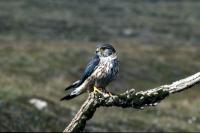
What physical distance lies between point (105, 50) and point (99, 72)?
0.61 meters

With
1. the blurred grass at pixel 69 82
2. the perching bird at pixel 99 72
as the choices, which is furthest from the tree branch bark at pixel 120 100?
the blurred grass at pixel 69 82

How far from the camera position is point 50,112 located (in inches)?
1650

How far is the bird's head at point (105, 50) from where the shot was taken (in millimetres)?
14477

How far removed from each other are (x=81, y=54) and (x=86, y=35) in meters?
43.1

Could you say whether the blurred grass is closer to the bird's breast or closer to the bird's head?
the bird's breast

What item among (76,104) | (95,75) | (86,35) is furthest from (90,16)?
(95,75)

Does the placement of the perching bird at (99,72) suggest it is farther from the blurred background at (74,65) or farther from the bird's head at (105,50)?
the blurred background at (74,65)

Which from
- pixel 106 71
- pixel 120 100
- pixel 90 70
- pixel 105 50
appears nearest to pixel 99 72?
pixel 106 71

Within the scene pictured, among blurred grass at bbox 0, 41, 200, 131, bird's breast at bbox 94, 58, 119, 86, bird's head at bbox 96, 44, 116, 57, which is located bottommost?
bird's breast at bbox 94, 58, 119, 86

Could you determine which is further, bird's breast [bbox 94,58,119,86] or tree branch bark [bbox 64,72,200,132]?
bird's breast [bbox 94,58,119,86]

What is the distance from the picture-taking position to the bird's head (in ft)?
47.5

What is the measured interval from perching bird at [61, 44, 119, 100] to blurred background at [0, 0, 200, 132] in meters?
20.9

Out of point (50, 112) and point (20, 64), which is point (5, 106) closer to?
point (50, 112)

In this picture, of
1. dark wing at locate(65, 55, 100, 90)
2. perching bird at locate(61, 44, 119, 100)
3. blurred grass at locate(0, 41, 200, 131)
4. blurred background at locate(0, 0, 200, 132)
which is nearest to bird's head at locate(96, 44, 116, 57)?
perching bird at locate(61, 44, 119, 100)
